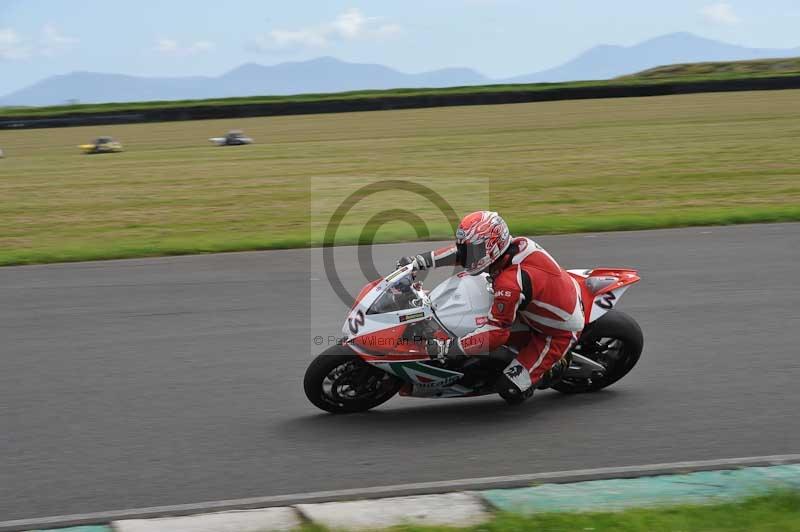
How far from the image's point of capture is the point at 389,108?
39250mm

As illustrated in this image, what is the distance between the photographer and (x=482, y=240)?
626cm

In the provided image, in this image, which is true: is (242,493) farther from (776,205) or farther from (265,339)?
(776,205)

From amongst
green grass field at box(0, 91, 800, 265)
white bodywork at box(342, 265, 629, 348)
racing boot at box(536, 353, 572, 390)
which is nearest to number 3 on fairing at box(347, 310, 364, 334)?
white bodywork at box(342, 265, 629, 348)

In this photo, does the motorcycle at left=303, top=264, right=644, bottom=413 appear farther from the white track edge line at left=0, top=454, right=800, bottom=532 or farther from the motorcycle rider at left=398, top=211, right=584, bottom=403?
the white track edge line at left=0, top=454, right=800, bottom=532

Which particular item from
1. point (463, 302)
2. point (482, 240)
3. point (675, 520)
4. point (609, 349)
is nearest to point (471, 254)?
point (482, 240)

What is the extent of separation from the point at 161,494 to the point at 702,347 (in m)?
4.76

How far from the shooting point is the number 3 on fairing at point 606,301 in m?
6.86

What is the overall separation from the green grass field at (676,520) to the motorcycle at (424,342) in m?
1.77

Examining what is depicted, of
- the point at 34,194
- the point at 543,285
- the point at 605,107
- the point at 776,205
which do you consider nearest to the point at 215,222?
the point at 34,194

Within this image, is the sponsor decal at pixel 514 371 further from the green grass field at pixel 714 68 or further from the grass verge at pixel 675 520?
the green grass field at pixel 714 68

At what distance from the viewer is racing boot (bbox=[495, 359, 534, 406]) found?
6555mm

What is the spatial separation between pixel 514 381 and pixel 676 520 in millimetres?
2004

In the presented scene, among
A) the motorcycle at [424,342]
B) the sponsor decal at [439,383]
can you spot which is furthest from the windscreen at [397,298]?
the sponsor decal at [439,383]

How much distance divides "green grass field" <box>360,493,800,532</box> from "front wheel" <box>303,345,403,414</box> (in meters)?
1.84
